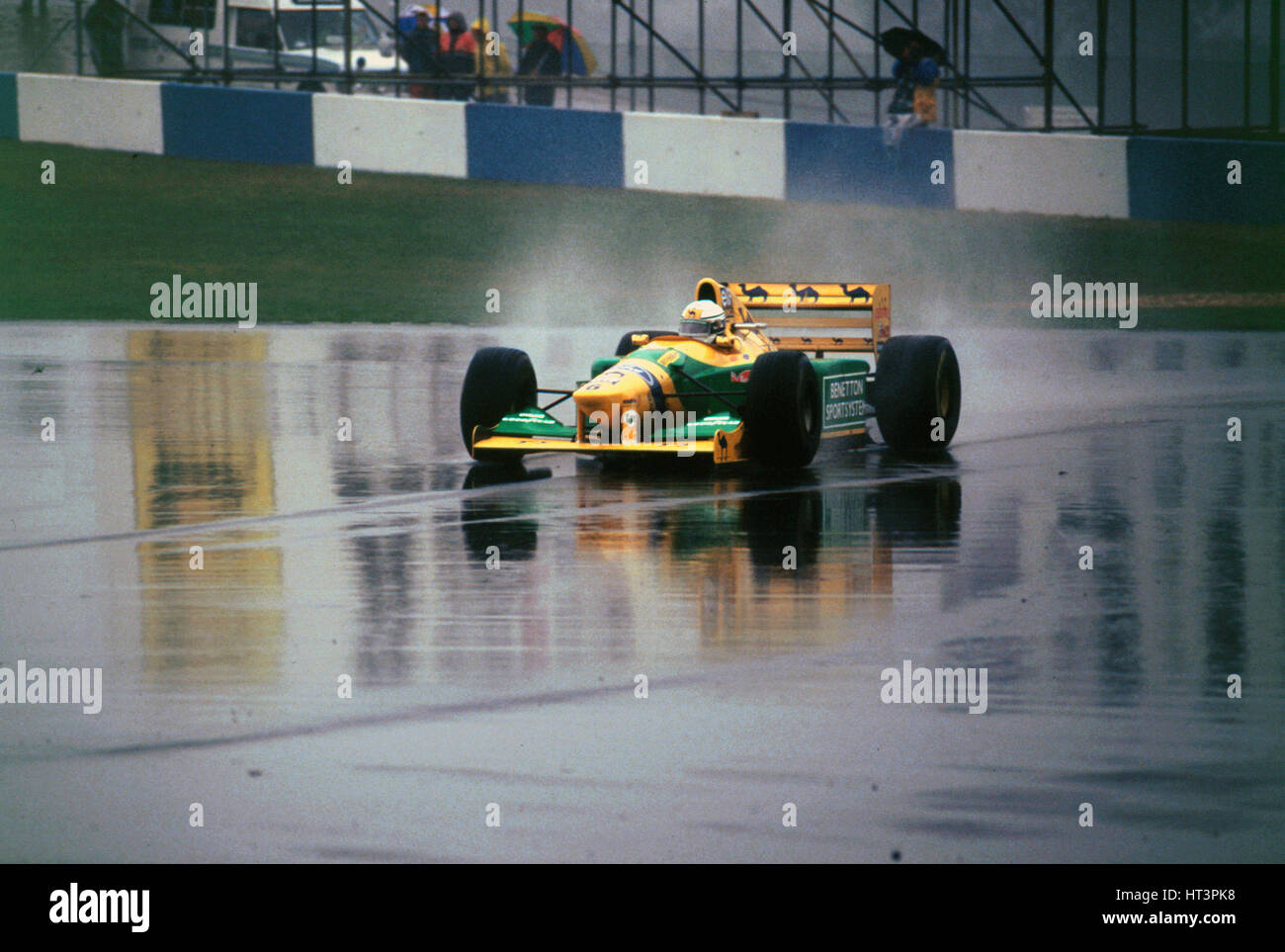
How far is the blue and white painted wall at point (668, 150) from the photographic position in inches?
874

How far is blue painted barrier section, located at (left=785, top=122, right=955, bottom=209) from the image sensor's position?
22875mm

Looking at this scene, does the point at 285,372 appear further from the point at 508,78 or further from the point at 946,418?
the point at 508,78

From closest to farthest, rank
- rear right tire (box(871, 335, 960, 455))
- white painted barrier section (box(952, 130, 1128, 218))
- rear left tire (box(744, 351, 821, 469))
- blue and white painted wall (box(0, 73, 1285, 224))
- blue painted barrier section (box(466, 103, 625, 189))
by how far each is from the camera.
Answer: rear left tire (box(744, 351, 821, 469)) → rear right tire (box(871, 335, 960, 455)) → blue and white painted wall (box(0, 73, 1285, 224)) → white painted barrier section (box(952, 130, 1128, 218)) → blue painted barrier section (box(466, 103, 625, 189))

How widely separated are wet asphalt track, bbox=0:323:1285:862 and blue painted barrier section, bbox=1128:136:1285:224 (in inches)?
341

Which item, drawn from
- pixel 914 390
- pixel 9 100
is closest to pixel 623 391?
pixel 914 390

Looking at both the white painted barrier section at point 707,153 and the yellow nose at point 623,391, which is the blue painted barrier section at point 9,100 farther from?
the yellow nose at point 623,391

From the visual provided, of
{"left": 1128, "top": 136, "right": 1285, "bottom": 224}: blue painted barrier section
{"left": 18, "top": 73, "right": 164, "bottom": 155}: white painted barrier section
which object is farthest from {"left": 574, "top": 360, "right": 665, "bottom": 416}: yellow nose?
{"left": 18, "top": 73, "right": 164, "bottom": 155}: white painted barrier section

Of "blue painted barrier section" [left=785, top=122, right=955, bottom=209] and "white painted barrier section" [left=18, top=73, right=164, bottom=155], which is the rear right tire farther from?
"white painted barrier section" [left=18, top=73, right=164, bottom=155]

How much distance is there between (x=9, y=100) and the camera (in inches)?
1019

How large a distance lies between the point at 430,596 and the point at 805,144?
16.0m

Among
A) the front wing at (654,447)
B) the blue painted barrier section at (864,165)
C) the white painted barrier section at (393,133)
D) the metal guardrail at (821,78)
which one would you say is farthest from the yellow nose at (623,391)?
the white painted barrier section at (393,133)

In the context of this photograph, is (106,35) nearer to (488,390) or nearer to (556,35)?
(556,35)

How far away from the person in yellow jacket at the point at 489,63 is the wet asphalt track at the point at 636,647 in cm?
1143

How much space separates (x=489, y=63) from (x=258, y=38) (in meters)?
5.24
